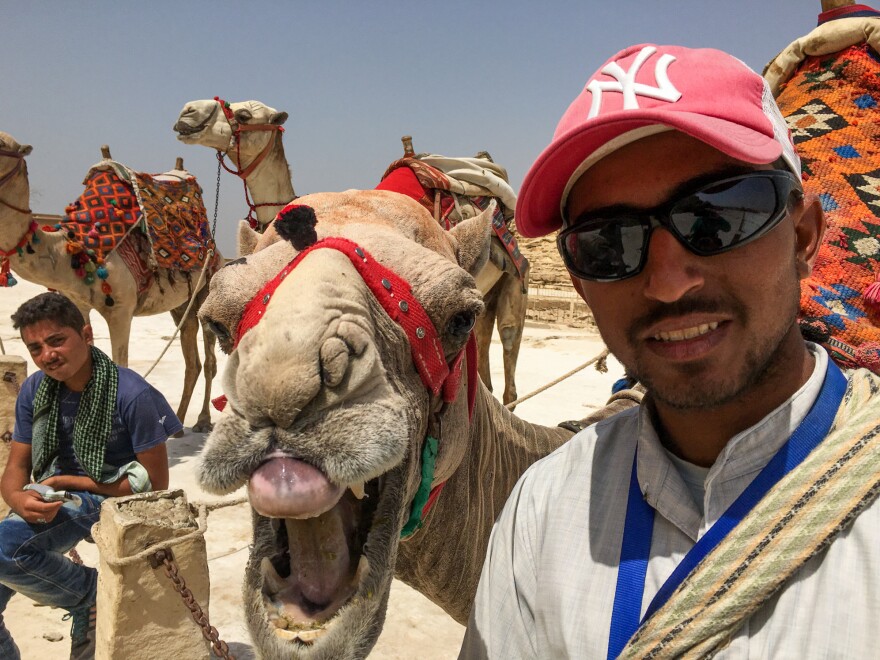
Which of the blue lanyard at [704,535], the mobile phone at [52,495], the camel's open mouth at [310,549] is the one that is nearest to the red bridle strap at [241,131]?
the mobile phone at [52,495]

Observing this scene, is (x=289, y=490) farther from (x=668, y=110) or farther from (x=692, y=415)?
(x=668, y=110)

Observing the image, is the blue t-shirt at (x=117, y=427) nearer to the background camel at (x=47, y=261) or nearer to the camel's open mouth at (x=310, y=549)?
the camel's open mouth at (x=310, y=549)

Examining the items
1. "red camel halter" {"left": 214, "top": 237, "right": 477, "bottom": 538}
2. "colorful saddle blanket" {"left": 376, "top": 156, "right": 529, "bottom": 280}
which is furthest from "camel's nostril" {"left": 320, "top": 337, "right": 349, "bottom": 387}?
"colorful saddle blanket" {"left": 376, "top": 156, "right": 529, "bottom": 280}

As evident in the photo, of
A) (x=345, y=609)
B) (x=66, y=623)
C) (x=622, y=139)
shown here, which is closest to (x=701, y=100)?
(x=622, y=139)

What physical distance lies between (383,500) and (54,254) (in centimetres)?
720

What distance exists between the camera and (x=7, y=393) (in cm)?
462

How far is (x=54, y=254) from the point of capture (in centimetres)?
716

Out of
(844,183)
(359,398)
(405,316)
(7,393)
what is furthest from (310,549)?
(7,393)

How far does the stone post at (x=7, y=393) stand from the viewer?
4.58m

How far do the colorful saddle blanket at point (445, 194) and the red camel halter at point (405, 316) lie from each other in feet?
6.34

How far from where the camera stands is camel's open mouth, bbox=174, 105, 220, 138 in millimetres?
6871

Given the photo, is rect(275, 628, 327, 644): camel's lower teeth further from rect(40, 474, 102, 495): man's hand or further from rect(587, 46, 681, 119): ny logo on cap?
rect(40, 474, 102, 495): man's hand

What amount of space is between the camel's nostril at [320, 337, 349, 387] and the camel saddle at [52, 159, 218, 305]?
7064mm

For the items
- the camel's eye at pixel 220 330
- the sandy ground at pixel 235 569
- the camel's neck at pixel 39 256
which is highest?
the camel's eye at pixel 220 330
